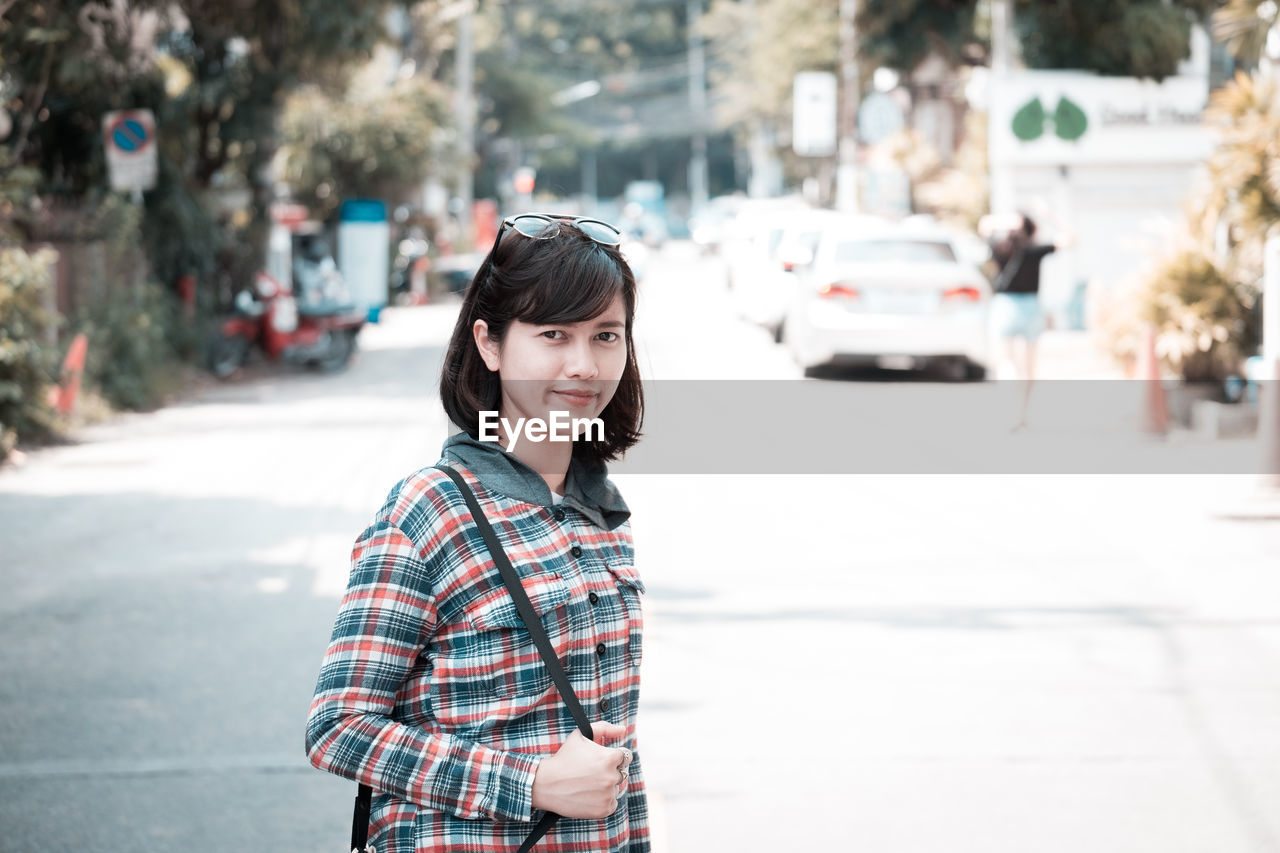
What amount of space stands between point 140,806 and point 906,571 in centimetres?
466

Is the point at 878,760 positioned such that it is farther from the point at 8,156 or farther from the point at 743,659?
the point at 8,156

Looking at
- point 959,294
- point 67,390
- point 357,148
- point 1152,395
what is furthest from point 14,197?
point 357,148

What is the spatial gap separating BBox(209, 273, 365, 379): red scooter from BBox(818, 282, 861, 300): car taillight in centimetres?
721

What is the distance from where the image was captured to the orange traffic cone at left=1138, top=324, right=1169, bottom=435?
46.1 feet

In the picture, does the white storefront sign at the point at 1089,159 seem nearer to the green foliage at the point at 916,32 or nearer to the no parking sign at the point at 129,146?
the green foliage at the point at 916,32

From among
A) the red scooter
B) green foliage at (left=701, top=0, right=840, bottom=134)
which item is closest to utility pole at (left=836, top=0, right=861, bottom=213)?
green foliage at (left=701, top=0, right=840, bottom=134)

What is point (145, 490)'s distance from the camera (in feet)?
41.4

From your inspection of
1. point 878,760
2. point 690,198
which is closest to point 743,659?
point 878,760

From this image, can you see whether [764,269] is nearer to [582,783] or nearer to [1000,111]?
[1000,111]

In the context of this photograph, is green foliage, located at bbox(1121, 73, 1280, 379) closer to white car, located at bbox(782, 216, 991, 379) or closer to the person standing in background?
the person standing in background

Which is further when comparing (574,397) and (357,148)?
(357,148)

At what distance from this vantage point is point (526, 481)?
239 cm

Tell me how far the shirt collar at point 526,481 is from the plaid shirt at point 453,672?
0.02m

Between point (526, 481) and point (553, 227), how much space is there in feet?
1.17
